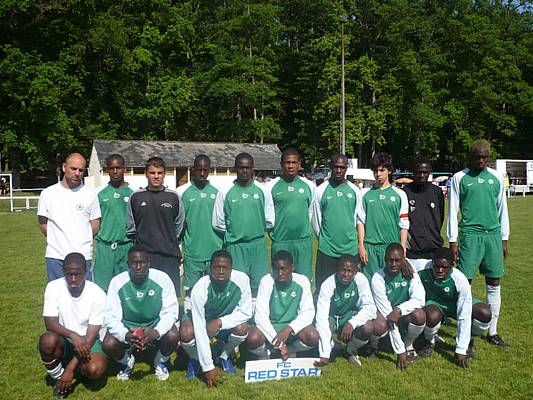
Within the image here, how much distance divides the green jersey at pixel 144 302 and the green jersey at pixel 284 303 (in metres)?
0.86

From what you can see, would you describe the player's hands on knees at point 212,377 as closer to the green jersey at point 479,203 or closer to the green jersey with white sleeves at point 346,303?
the green jersey with white sleeves at point 346,303

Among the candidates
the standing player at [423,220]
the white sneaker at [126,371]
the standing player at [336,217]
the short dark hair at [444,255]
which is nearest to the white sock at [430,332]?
the short dark hair at [444,255]

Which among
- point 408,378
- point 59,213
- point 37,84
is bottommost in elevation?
point 408,378

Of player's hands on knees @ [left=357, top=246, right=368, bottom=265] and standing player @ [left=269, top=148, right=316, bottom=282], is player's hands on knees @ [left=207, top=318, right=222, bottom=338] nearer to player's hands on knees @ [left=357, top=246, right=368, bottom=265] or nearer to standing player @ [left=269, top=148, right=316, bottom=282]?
standing player @ [left=269, top=148, right=316, bottom=282]

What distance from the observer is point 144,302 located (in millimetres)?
4453

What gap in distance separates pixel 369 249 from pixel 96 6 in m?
36.6

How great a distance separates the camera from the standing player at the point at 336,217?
5270mm

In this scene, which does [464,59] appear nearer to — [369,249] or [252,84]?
[252,84]

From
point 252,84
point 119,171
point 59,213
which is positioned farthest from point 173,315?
point 252,84

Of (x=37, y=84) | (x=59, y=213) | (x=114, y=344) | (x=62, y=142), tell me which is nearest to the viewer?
(x=114, y=344)

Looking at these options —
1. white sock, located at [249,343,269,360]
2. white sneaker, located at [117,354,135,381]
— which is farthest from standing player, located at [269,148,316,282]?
white sneaker, located at [117,354,135,381]

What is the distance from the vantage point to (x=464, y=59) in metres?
42.5

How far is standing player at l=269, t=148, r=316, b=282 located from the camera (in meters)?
5.28

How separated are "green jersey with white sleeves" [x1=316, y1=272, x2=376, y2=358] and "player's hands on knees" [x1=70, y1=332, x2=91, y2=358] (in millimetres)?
2092
